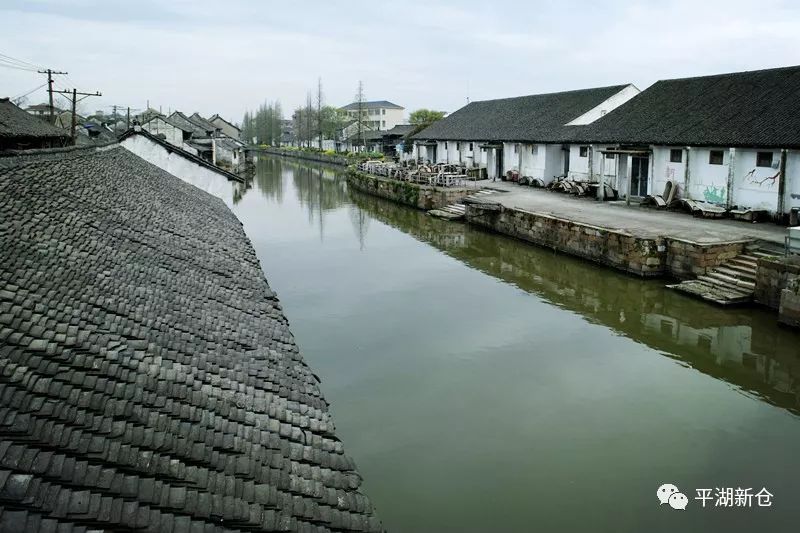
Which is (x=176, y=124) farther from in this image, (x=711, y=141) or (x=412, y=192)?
(x=711, y=141)

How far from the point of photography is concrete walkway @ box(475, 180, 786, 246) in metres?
18.5

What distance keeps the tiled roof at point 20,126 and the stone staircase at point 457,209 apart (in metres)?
18.8

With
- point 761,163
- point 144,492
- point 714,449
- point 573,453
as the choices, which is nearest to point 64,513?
point 144,492

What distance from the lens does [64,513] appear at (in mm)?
3256

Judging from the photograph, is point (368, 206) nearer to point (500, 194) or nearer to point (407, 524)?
point (500, 194)

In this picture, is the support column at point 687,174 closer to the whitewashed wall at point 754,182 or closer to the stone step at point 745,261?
the whitewashed wall at point 754,182

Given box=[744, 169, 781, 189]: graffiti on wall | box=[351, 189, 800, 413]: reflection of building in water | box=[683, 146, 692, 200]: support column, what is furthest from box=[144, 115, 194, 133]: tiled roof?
box=[744, 169, 781, 189]: graffiti on wall

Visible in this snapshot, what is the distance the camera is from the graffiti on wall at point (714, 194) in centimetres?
2200

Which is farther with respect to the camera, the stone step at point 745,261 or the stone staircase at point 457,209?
the stone staircase at point 457,209

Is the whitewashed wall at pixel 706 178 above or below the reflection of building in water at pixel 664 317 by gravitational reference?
above

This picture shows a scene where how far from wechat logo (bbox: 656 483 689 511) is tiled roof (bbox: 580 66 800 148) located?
1497 centimetres

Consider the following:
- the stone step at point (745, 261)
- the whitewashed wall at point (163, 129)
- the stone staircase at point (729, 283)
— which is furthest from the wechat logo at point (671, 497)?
the whitewashed wall at point (163, 129)

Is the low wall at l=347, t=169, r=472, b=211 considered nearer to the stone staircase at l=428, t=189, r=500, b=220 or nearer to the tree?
the stone staircase at l=428, t=189, r=500, b=220

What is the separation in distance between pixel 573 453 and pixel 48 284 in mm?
6997
